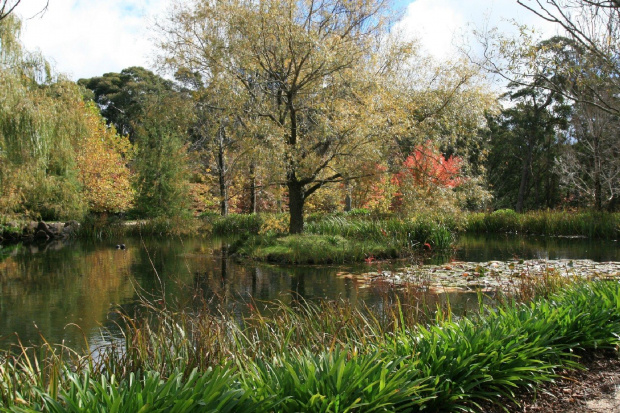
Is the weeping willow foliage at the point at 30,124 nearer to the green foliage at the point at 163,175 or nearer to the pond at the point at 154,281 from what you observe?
the pond at the point at 154,281

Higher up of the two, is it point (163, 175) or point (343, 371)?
point (163, 175)

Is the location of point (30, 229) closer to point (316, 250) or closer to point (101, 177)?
point (101, 177)

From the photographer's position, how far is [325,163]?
44.4 feet

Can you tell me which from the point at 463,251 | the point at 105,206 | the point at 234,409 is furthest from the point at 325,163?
the point at 105,206

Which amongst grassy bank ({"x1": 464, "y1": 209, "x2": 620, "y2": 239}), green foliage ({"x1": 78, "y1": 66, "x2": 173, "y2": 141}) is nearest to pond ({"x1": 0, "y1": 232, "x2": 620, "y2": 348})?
grassy bank ({"x1": 464, "y1": 209, "x2": 620, "y2": 239})

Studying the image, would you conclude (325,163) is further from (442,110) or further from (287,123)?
(442,110)

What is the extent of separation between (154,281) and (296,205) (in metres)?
5.26

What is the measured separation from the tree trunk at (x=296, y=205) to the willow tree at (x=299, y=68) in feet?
0.10

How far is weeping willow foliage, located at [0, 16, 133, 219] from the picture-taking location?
14.7 metres

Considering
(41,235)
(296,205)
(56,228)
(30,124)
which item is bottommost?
(41,235)

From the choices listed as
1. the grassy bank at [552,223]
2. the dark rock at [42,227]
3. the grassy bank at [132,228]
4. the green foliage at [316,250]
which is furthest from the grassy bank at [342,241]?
the dark rock at [42,227]

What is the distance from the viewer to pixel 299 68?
13.2 metres

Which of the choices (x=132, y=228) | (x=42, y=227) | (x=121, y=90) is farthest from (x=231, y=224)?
(x=121, y=90)

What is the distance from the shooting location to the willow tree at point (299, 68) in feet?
42.2
